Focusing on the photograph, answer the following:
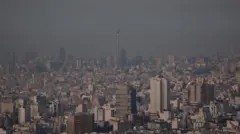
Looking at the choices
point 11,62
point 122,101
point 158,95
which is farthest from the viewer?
point 158,95

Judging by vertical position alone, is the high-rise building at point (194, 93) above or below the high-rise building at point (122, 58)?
below

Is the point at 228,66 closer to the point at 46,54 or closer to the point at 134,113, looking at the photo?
the point at 134,113

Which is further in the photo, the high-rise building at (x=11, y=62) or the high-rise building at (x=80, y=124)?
the high-rise building at (x=11, y=62)

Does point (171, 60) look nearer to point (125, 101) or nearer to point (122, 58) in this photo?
point (122, 58)

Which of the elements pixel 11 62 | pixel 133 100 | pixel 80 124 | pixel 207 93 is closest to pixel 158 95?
pixel 133 100

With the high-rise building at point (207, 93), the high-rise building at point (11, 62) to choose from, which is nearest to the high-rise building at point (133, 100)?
the high-rise building at point (207, 93)

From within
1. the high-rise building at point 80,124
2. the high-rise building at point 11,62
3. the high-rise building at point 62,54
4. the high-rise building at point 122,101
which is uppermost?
the high-rise building at point 62,54

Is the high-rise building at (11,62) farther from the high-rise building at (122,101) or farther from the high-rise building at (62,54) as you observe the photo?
the high-rise building at (122,101)

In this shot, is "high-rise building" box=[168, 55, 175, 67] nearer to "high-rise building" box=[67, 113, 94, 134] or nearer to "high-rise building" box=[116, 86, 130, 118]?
"high-rise building" box=[116, 86, 130, 118]

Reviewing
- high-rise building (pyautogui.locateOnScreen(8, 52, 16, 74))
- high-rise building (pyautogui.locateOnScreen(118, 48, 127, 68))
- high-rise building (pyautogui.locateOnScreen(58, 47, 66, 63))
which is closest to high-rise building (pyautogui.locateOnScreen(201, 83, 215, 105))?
high-rise building (pyautogui.locateOnScreen(118, 48, 127, 68))
